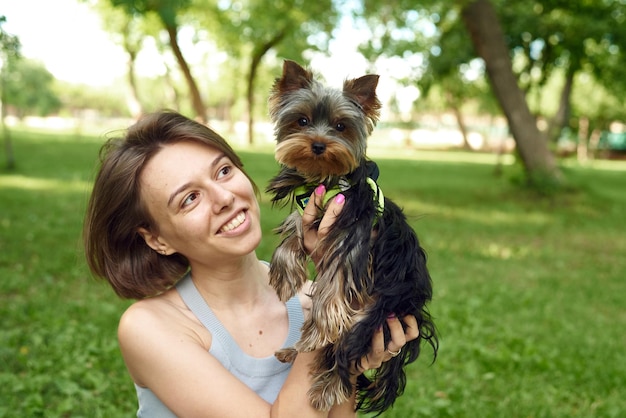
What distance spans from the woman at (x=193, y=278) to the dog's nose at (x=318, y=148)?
0.16 m

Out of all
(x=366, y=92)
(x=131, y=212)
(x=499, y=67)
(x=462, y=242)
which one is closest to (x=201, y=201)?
(x=131, y=212)

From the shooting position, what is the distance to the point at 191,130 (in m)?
2.52

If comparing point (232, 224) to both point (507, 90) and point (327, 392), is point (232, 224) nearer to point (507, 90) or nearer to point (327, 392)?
point (327, 392)

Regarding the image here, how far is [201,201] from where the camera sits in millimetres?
2412

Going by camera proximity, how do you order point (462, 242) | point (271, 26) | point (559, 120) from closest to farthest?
1. point (462, 242)
2. point (559, 120)
3. point (271, 26)

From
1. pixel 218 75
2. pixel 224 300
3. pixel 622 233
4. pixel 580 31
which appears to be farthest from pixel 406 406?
pixel 218 75

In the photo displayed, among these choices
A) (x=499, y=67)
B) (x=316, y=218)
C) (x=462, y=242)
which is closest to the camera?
(x=316, y=218)

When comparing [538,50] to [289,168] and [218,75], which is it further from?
[218,75]

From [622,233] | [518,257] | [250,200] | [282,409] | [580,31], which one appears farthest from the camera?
[580,31]

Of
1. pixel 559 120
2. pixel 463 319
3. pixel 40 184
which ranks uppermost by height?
pixel 559 120

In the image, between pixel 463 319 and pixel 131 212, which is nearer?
pixel 131 212

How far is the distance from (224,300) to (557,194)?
14.1 metres

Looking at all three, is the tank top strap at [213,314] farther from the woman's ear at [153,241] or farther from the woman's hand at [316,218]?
the woman's hand at [316,218]

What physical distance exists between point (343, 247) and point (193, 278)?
2.53 ft
